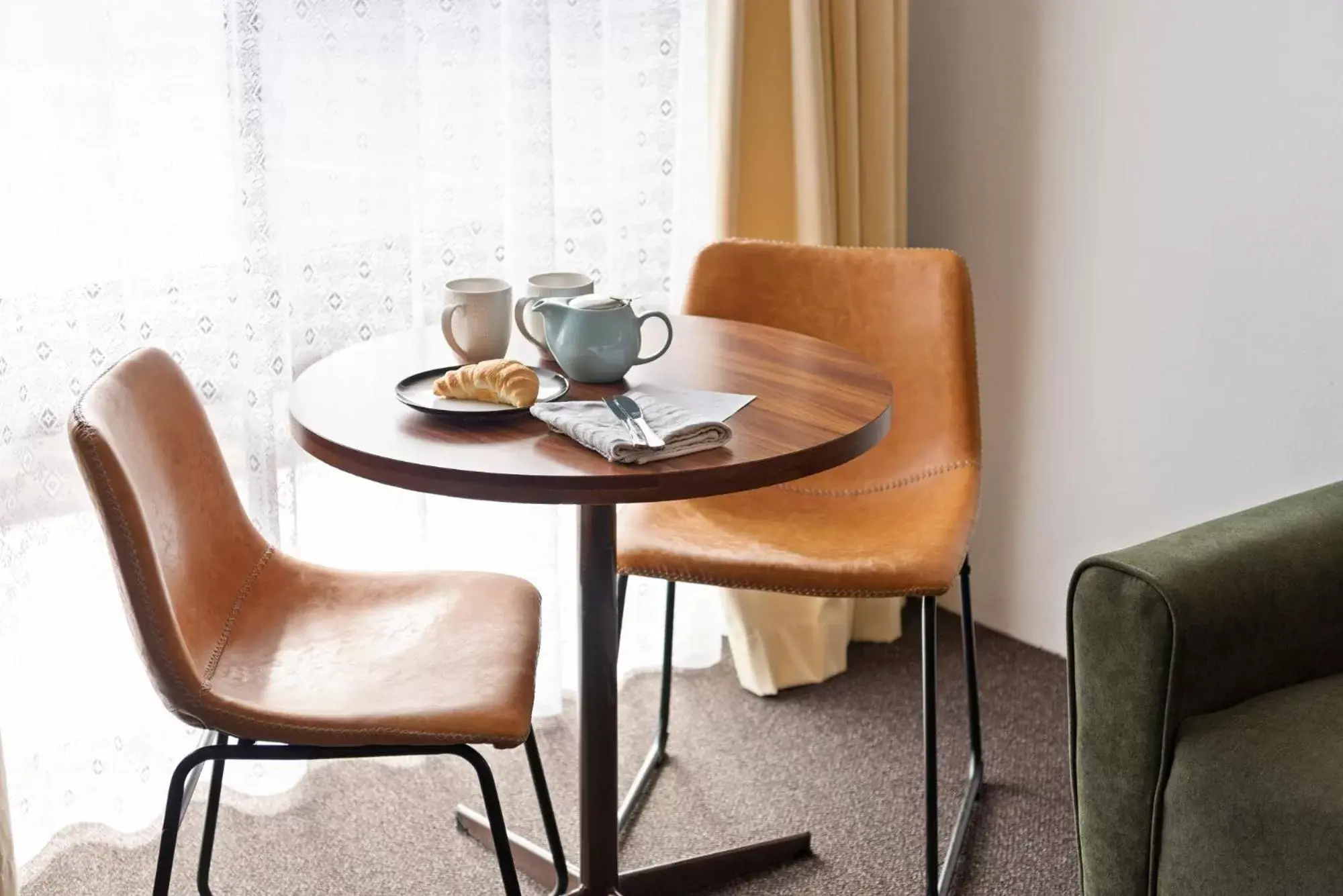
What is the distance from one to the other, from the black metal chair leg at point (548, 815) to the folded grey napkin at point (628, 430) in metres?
0.39

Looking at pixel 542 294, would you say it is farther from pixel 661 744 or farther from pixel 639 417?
pixel 661 744

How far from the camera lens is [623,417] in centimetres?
150

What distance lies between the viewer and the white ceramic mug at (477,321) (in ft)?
5.63

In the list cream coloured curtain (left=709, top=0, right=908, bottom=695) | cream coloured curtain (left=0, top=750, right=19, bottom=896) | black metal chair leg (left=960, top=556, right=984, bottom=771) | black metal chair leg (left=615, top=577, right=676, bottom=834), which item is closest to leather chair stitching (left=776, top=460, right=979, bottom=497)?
black metal chair leg (left=960, top=556, right=984, bottom=771)

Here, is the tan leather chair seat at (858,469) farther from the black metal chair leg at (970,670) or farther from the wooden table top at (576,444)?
the wooden table top at (576,444)

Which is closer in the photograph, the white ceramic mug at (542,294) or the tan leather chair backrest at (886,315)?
the white ceramic mug at (542,294)

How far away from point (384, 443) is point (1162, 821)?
999 millimetres

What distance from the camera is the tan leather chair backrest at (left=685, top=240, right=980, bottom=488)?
215 centimetres

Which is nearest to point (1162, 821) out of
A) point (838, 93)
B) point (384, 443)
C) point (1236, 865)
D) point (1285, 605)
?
point (1236, 865)

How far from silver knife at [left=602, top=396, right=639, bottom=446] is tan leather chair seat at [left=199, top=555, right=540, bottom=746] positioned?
0.32 metres

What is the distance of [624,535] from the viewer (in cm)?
196

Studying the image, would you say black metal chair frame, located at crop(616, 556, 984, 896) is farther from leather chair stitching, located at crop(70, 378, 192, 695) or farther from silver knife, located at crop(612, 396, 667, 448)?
leather chair stitching, located at crop(70, 378, 192, 695)

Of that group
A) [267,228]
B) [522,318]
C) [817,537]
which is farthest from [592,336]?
[267,228]

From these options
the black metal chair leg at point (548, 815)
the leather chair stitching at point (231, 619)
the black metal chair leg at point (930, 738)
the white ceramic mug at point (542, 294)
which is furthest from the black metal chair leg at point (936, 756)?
the leather chair stitching at point (231, 619)
